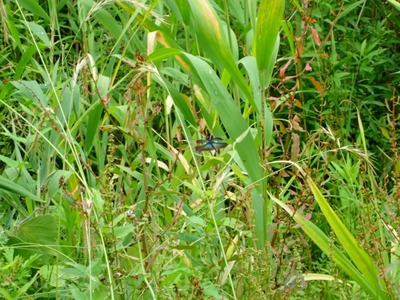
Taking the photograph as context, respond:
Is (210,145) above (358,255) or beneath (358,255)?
above

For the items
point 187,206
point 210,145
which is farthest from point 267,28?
point 187,206

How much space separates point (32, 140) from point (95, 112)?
7.0 inches

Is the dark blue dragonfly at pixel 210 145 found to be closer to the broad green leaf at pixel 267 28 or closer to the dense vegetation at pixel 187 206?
the dense vegetation at pixel 187 206

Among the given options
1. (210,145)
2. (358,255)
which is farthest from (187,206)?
(358,255)

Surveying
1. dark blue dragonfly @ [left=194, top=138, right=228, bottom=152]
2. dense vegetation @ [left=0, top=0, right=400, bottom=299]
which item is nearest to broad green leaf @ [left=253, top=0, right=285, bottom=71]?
dense vegetation @ [left=0, top=0, right=400, bottom=299]

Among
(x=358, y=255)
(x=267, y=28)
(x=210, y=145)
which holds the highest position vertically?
(x=267, y=28)

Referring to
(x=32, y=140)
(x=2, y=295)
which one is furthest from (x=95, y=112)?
(x=2, y=295)

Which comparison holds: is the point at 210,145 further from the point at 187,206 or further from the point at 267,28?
the point at 267,28

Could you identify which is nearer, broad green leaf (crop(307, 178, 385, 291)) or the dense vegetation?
the dense vegetation

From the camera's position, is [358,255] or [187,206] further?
[187,206]

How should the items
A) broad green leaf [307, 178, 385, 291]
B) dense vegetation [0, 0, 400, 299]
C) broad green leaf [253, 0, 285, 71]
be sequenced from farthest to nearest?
1. broad green leaf [253, 0, 285, 71]
2. broad green leaf [307, 178, 385, 291]
3. dense vegetation [0, 0, 400, 299]

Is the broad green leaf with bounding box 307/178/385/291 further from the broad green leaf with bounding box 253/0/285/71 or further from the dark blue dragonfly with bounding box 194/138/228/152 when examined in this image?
the broad green leaf with bounding box 253/0/285/71

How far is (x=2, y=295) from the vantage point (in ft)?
6.42

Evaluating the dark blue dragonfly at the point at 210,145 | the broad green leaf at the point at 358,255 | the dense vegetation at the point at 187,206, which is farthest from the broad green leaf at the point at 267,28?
the broad green leaf at the point at 358,255
